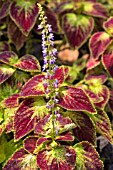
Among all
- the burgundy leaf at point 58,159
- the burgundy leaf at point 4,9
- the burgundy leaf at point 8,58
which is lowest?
the burgundy leaf at point 58,159

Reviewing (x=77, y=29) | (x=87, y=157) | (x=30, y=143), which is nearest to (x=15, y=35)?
(x=77, y=29)

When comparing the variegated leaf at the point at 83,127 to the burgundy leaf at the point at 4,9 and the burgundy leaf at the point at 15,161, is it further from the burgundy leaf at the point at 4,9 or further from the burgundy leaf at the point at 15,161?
the burgundy leaf at the point at 4,9

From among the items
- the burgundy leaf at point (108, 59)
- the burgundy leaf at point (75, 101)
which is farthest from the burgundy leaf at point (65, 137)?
the burgundy leaf at point (108, 59)

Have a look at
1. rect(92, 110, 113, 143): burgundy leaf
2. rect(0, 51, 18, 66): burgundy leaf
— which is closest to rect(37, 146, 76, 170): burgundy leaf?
rect(92, 110, 113, 143): burgundy leaf

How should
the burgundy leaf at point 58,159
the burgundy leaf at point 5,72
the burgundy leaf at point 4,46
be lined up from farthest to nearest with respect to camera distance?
the burgundy leaf at point 4,46, the burgundy leaf at point 5,72, the burgundy leaf at point 58,159

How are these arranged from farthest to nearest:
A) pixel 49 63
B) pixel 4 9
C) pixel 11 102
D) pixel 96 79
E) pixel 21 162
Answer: pixel 4 9
pixel 96 79
pixel 11 102
pixel 21 162
pixel 49 63

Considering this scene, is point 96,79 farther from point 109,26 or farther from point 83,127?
point 83,127
